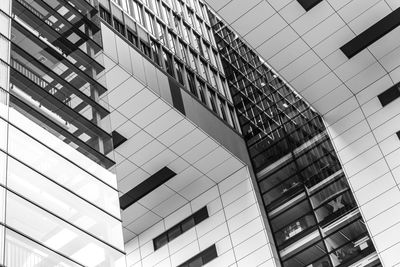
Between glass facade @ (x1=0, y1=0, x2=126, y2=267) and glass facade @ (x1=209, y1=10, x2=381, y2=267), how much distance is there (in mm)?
12292

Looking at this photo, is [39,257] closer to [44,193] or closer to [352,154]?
[44,193]

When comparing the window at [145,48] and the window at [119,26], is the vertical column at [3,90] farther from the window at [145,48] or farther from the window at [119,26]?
the window at [145,48]

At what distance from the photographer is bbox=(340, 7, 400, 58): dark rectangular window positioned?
2597 cm

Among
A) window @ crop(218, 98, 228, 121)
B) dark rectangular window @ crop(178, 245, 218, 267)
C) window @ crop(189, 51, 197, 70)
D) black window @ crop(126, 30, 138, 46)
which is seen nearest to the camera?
black window @ crop(126, 30, 138, 46)

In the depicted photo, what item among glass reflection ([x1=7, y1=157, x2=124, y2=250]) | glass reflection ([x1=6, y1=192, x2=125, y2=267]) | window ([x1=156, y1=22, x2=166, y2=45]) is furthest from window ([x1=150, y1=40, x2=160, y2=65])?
glass reflection ([x1=6, y1=192, x2=125, y2=267])

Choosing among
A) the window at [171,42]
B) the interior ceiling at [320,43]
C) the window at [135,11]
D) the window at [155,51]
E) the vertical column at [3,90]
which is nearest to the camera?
the vertical column at [3,90]

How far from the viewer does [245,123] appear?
32188 mm

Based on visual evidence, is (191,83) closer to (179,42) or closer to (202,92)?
(202,92)

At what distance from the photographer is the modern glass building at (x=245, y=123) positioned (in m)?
24.7

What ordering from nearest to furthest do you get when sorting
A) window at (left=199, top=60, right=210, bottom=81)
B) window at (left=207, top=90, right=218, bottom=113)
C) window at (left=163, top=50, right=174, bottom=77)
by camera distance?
1. window at (left=163, top=50, right=174, bottom=77)
2. window at (left=207, top=90, right=218, bottom=113)
3. window at (left=199, top=60, right=210, bottom=81)

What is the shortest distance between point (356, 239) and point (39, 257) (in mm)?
15727

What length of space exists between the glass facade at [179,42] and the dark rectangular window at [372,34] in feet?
22.1

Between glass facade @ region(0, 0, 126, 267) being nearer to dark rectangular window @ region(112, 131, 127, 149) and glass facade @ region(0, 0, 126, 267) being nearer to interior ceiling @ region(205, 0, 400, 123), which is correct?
interior ceiling @ region(205, 0, 400, 123)

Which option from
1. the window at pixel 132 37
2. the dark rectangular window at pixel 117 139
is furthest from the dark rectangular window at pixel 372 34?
the dark rectangular window at pixel 117 139
